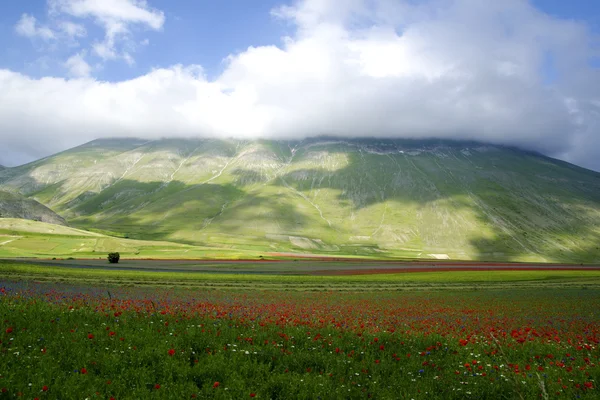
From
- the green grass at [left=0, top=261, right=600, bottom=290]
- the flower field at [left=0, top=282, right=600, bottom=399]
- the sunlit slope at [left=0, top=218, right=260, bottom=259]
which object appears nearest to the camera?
the flower field at [left=0, top=282, right=600, bottom=399]

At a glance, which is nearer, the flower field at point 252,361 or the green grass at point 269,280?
the flower field at point 252,361

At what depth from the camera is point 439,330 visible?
62.6 feet

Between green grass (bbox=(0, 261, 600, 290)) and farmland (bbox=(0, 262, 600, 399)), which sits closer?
farmland (bbox=(0, 262, 600, 399))

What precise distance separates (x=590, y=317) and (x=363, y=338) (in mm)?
23576

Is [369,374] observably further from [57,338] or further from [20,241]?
[20,241]

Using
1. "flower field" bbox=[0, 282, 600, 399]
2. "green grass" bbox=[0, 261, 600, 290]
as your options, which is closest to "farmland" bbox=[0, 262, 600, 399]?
"flower field" bbox=[0, 282, 600, 399]

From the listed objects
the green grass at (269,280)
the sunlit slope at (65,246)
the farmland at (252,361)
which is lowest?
the sunlit slope at (65,246)

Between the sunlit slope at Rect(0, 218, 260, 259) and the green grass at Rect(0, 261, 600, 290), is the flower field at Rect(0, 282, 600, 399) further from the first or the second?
the sunlit slope at Rect(0, 218, 260, 259)

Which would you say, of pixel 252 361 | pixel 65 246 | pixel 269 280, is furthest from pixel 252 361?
pixel 65 246

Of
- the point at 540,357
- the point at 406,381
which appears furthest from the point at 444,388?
the point at 540,357

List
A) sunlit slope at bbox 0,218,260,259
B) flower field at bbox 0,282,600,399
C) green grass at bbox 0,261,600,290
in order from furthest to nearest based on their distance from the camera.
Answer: sunlit slope at bbox 0,218,260,259 → green grass at bbox 0,261,600,290 → flower field at bbox 0,282,600,399

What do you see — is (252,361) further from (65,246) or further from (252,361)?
(65,246)

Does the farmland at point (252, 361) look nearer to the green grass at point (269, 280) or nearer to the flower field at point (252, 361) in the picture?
the flower field at point (252, 361)

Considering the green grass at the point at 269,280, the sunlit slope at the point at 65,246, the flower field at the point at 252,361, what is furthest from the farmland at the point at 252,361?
the sunlit slope at the point at 65,246
